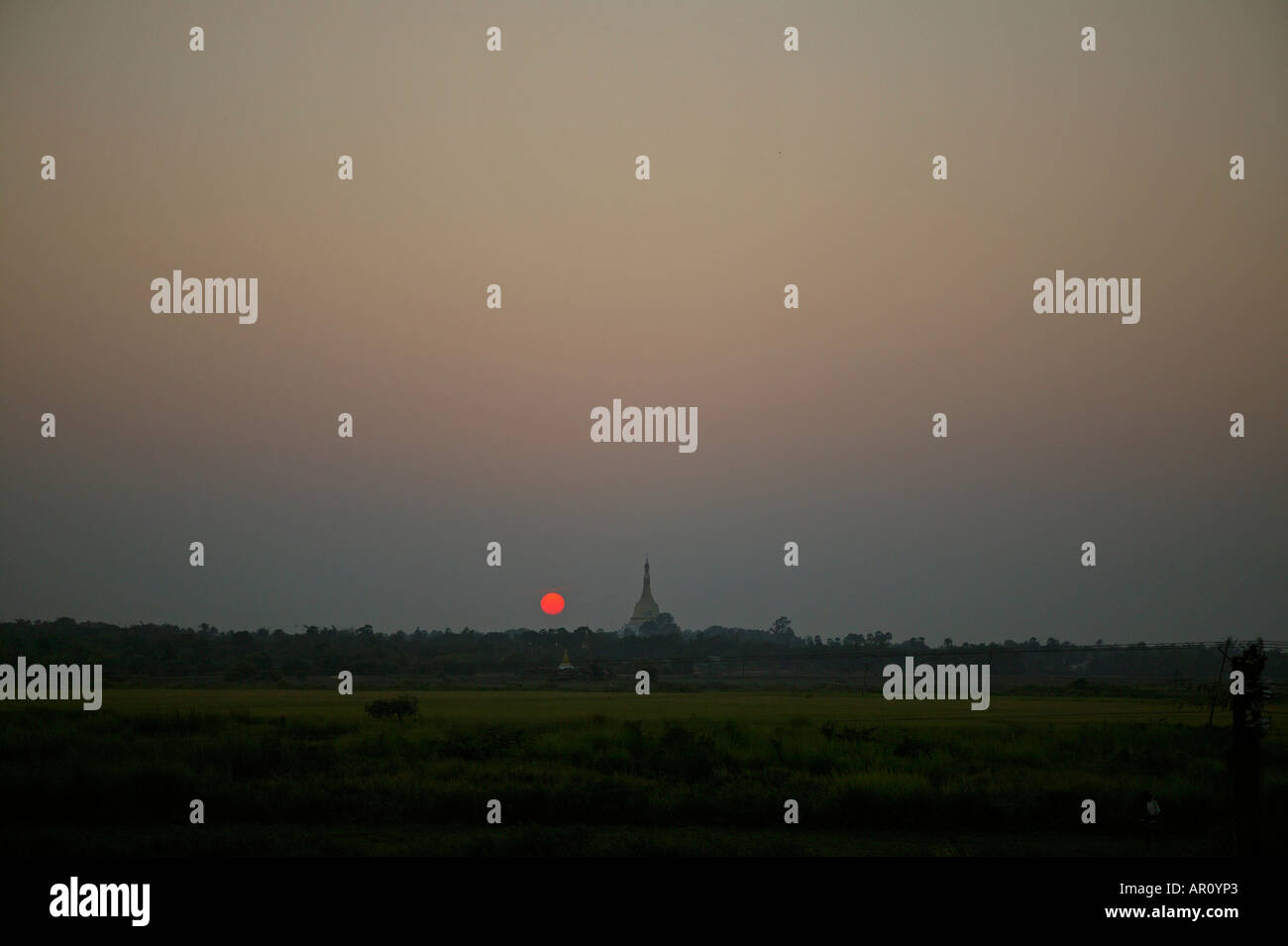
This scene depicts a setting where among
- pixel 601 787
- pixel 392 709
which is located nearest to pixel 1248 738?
pixel 601 787

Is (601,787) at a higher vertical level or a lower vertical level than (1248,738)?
lower

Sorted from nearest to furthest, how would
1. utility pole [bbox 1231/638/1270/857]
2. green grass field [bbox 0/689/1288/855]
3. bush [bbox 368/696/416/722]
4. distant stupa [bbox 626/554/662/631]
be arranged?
utility pole [bbox 1231/638/1270/857] < green grass field [bbox 0/689/1288/855] < bush [bbox 368/696/416/722] < distant stupa [bbox 626/554/662/631]

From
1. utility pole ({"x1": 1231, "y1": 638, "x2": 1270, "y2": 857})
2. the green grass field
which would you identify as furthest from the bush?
utility pole ({"x1": 1231, "y1": 638, "x2": 1270, "y2": 857})

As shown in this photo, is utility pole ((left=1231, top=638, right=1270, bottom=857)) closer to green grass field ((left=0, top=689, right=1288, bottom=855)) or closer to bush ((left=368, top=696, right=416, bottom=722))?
green grass field ((left=0, top=689, right=1288, bottom=855))

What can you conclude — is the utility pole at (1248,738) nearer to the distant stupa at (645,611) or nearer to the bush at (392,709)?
the bush at (392,709)

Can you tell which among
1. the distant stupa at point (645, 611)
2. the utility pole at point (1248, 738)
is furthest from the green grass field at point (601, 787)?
the distant stupa at point (645, 611)

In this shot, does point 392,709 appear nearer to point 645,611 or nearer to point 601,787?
point 601,787

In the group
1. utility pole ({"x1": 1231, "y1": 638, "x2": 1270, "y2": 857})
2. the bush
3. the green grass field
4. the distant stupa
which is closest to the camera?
utility pole ({"x1": 1231, "y1": 638, "x2": 1270, "y2": 857})
